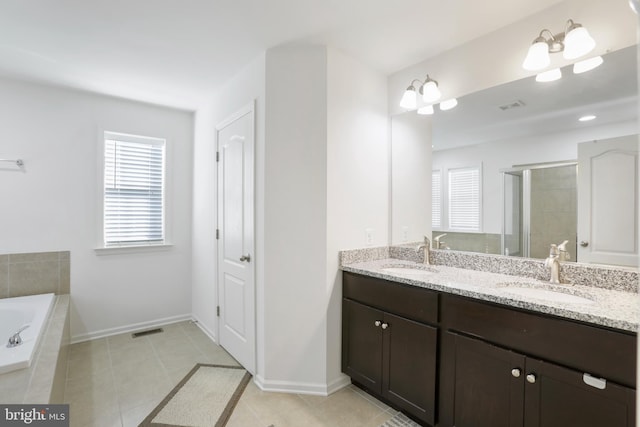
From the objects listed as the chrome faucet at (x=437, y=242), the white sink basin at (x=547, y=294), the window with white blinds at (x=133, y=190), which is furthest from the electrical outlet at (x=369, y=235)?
the window with white blinds at (x=133, y=190)

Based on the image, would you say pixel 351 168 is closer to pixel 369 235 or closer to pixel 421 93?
pixel 369 235

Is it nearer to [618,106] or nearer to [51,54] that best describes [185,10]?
[51,54]

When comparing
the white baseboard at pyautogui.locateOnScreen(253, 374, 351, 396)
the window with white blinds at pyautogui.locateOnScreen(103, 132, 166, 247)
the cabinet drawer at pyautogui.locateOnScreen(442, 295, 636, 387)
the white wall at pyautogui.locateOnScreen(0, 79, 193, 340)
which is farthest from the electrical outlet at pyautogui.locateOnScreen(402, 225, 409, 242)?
the window with white blinds at pyautogui.locateOnScreen(103, 132, 166, 247)

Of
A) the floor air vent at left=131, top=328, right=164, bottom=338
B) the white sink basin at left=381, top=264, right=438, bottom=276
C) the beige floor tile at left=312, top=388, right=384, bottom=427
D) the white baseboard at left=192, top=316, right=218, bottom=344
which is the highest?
the white sink basin at left=381, top=264, right=438, bottom=276

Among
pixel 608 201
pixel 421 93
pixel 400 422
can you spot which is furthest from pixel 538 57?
pixel 400 422

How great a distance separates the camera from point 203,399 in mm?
2105

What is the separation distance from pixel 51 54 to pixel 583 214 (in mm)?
3744

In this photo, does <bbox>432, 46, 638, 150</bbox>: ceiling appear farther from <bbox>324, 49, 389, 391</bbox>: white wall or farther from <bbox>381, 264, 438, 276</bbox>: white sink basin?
<bbox>381, 264, 438, 276</bbox>: white sink basin

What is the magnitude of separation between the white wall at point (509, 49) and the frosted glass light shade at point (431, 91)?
0.06 metres

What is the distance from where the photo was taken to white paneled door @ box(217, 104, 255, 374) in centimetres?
242

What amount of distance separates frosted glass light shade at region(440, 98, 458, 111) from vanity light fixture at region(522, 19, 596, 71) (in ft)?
1.53

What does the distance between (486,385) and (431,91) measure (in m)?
1.88

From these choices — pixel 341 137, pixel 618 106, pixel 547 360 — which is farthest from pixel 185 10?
pixel 547 360

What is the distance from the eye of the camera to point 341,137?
89.0 inches
